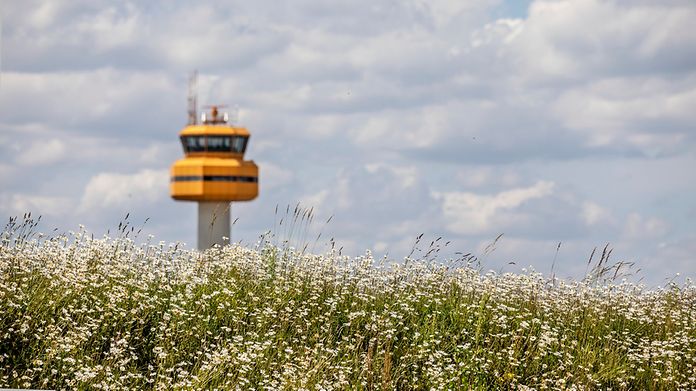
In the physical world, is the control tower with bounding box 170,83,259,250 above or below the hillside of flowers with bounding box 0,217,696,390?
above

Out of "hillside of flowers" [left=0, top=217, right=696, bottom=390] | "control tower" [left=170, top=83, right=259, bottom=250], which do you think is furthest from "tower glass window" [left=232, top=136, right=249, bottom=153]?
"hillside of flowers" [left=0, top=217, right=696, bottom=390]

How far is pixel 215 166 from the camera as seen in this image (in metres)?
67.4

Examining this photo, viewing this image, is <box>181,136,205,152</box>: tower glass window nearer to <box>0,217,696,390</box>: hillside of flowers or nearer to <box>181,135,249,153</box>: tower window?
<box>181,135,249,153</box>: tower window

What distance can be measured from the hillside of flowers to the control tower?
177 ft

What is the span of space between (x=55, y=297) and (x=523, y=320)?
5608mm

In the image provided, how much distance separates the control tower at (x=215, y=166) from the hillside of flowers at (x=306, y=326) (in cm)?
5386

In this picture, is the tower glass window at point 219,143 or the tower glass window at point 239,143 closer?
the tower glass window at point 219,143

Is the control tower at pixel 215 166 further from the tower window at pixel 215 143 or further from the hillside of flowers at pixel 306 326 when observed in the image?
the hillside of flowers at pixel 306 326

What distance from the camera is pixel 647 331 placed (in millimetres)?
13367

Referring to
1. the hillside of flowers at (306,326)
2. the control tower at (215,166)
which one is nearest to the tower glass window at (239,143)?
the control tower at (215,166)

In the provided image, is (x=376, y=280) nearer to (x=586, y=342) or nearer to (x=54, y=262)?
(x=586, y=342)

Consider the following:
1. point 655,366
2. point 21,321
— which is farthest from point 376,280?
point 21,321

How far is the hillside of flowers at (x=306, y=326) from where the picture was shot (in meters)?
10.9

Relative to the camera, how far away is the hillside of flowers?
35.7ft
